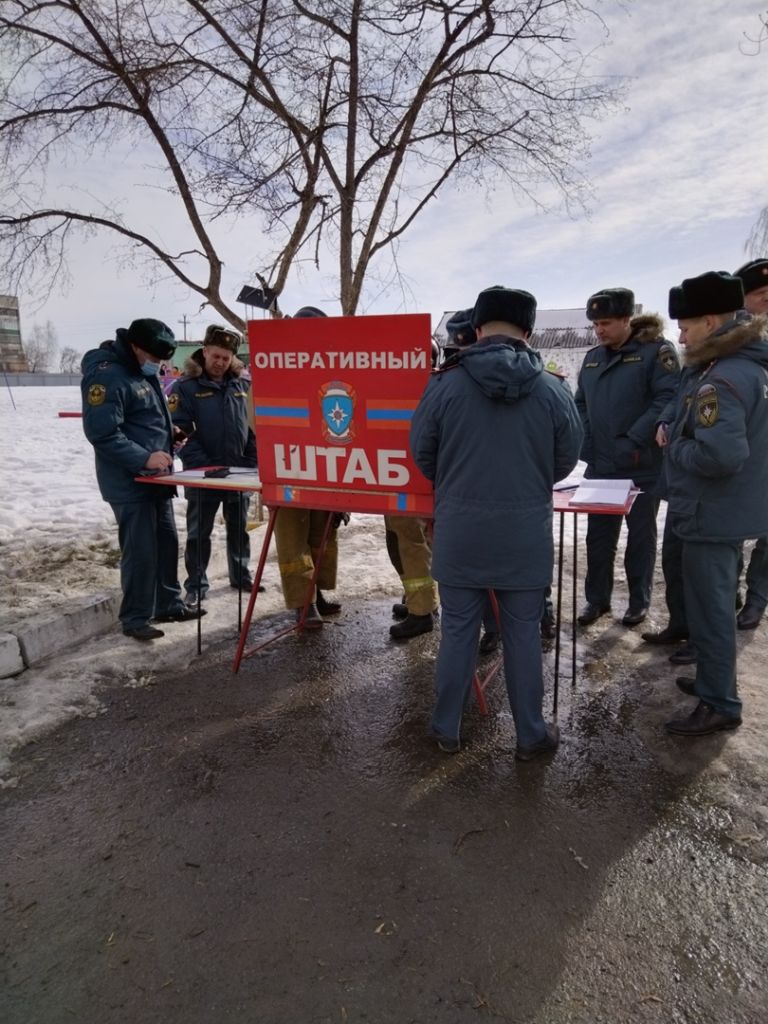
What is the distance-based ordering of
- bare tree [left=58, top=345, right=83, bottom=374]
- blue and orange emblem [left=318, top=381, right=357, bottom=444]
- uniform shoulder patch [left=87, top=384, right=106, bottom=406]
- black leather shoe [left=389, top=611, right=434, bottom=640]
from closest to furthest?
blue and orange emblem [left=318, top=381, right=357, bottom=444] → uniform shoulder patch [left=87, top=384, right=106, bottom=406] → black leather shoe [left=389, top=611, right=434, bottom=640] → bare tree [left=58, top=345, right=83, bottom=374]

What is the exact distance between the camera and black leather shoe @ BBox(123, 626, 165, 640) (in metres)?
4.04

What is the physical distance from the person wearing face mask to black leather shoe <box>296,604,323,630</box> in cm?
92

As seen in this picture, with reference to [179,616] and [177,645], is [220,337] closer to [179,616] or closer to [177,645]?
[179,616]

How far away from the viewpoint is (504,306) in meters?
2.51

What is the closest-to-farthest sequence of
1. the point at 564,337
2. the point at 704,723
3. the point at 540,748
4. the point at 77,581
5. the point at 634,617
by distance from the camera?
the point at 540,748
the point at 704,723
the point at 634,617
the point at 77,581
the point at 564,337

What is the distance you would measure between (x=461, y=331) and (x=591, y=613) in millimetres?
2073

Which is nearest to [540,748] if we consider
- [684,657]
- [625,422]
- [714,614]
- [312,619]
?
[714,614]

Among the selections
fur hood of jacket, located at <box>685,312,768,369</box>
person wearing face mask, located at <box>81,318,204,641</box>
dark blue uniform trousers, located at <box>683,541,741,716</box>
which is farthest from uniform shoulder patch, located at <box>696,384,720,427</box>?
person wearing face mask, located at <box>81,318,204,641</box>

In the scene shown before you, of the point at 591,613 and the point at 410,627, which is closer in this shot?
the point at 410,627

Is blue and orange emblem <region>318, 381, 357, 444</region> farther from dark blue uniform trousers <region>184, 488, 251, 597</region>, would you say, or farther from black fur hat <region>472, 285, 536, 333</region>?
dark blue uniform trousers <region>184, 488, 251, 597</region>

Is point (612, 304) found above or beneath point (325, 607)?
above

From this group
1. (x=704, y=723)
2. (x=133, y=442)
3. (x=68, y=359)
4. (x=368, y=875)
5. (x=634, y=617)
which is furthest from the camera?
(x=68, y=359)

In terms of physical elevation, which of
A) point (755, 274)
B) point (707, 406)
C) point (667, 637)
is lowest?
point (667, 637)

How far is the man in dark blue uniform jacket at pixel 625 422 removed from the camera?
4016 millimetres
